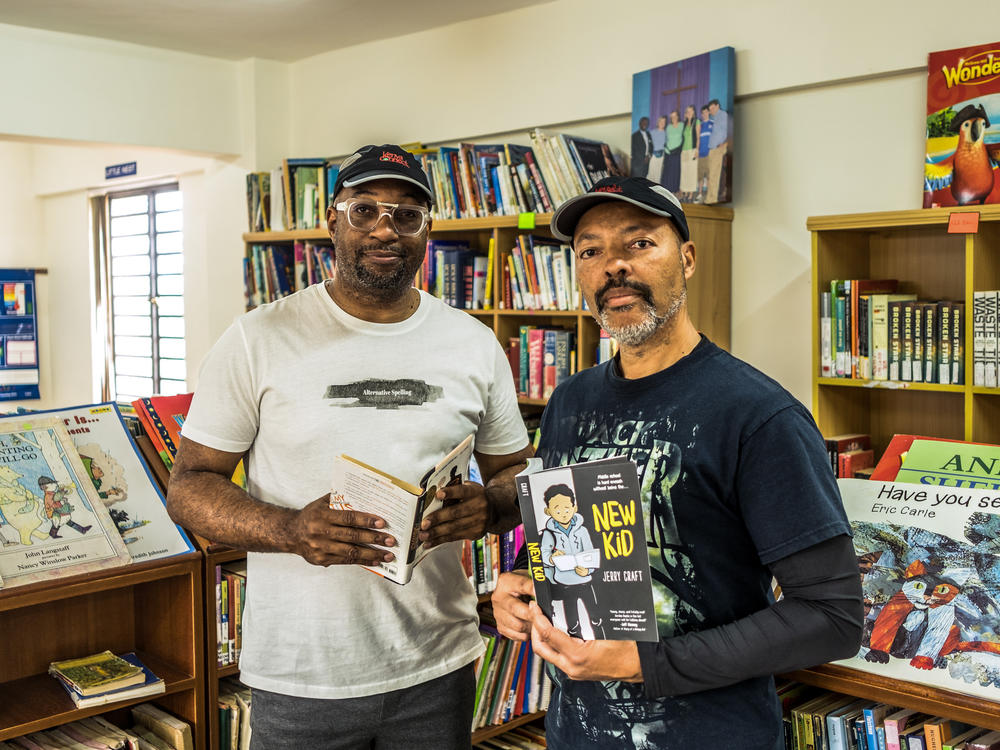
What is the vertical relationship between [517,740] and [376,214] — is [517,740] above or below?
below

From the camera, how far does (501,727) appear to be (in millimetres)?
3090

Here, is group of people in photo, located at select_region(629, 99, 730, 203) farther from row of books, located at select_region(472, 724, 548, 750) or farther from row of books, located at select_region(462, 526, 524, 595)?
row of books, located at select_region(472, 724, 548, 750)

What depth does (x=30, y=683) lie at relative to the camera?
2365 mm

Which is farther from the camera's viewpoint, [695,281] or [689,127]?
[689,127]

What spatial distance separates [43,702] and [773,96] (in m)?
3.15

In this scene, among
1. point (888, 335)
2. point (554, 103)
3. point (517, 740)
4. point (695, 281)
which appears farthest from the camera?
point (554, 103)

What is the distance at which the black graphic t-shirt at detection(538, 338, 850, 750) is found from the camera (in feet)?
4.18

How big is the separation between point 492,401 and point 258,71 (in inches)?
176

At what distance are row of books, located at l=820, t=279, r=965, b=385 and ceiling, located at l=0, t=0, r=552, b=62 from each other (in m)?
2.22

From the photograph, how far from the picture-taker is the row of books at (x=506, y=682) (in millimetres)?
3021

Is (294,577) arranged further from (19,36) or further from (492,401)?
(19,36)

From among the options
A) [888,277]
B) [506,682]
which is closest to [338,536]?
[506,682]

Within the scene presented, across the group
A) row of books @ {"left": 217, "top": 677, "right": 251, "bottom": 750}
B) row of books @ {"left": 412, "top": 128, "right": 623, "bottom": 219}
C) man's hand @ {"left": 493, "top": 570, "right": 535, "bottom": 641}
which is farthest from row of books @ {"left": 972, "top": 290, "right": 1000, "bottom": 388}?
row of books @ {"left": 217, "top": 677, "right": 251, "bottom": 750}

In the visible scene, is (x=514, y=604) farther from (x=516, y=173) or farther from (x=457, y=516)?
(x=516, y=173)
